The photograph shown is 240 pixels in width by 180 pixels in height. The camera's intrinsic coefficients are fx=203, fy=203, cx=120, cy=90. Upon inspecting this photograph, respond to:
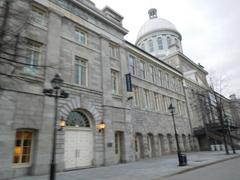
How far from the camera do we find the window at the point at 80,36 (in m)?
17.6

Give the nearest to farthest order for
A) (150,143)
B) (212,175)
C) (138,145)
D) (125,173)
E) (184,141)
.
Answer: (212,175) < (125,173) < (138,145) < (150,143) < (184,141)

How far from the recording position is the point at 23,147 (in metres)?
12.3

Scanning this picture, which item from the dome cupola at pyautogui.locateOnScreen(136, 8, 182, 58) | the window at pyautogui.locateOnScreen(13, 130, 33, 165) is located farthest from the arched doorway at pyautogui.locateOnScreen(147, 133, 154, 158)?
the dome cupola at pyautogui.locateOnScreen(136, 8, 182, 58)

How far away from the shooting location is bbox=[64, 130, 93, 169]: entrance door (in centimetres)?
1434

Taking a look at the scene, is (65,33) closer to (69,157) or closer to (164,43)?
(69,157)

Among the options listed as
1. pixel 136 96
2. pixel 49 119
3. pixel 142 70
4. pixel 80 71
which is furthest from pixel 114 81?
pixel 49 119

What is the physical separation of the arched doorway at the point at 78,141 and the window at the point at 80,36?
246 inches

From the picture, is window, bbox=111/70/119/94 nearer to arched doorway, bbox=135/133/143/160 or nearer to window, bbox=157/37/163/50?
arched doorway, bbox=135/133/143/160

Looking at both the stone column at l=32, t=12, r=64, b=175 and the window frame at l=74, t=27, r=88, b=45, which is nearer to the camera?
the stone column at l=32, t=12, r=64, b=175

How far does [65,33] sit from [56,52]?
87.0 inches

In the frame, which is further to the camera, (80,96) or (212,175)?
(80,96)

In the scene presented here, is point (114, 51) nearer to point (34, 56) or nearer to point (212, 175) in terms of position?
point (34, 56)

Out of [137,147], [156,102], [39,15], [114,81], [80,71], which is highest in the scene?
[39,15]

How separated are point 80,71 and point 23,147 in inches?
287
